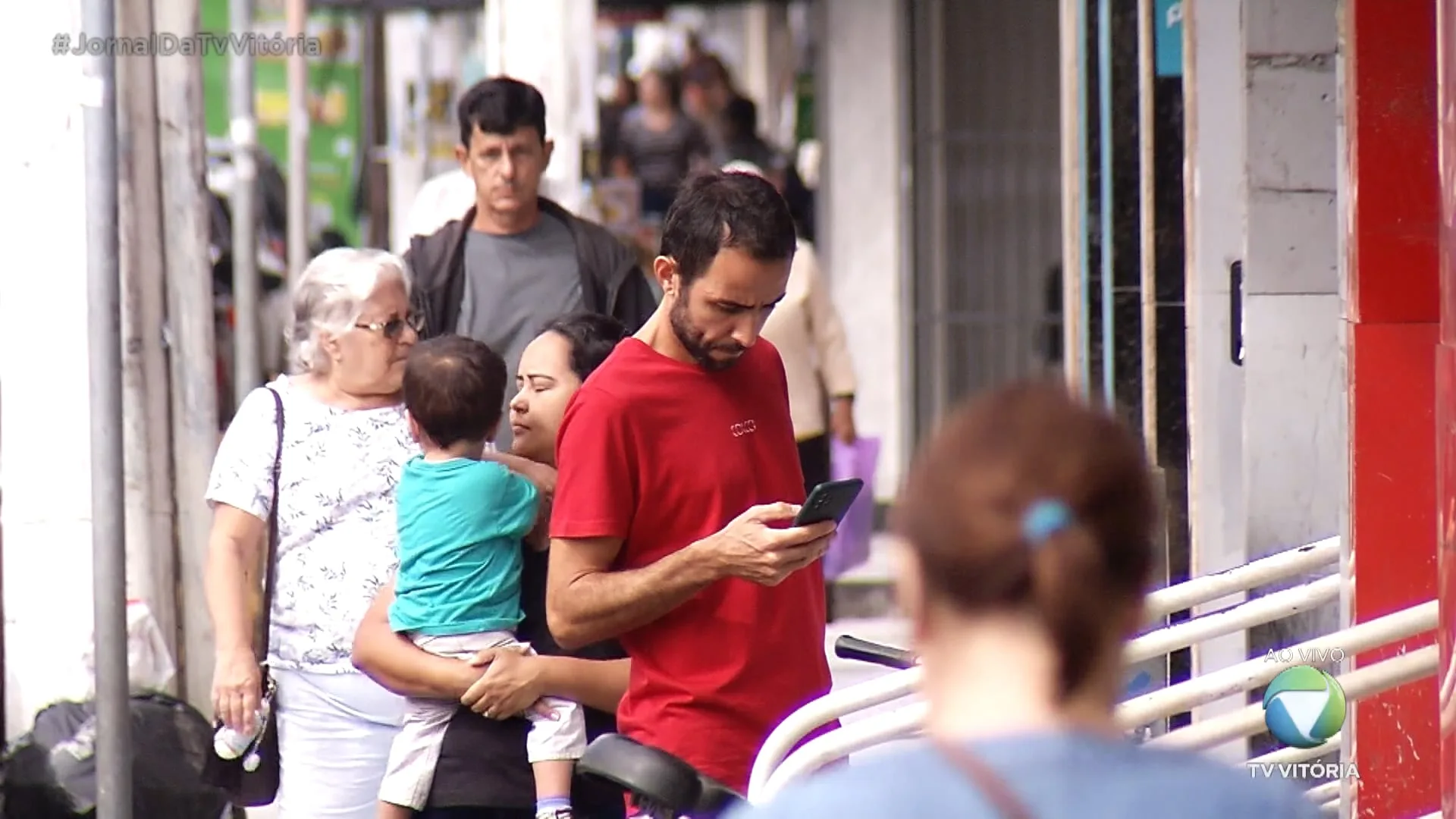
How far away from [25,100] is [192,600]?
151cm

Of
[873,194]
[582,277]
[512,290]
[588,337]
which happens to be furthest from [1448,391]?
[873,194]

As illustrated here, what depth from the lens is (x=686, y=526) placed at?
134 inches

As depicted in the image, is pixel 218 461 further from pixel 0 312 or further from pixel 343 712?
pixel 0 312

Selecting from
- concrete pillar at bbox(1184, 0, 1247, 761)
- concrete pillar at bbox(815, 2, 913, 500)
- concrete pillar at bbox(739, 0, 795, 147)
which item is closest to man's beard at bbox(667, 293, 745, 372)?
concrete pillar at bbox(1184, 0, 1247, 761)

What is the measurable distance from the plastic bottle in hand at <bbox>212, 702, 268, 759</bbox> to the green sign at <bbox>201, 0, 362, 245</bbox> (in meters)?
12.5

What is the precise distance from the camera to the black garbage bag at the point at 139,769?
17.9ft

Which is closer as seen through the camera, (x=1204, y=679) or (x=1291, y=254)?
(x=1204, y=679)

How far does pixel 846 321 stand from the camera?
11.5 m

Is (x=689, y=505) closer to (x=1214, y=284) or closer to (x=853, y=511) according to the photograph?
(x=1214, y=284)

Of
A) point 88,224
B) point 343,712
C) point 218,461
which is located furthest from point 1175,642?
point 88,224

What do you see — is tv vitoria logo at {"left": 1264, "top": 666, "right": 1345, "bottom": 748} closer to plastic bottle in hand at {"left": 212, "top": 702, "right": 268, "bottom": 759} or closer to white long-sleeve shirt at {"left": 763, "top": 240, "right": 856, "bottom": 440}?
plastic bottle in hand at {"left": 212, "top": 702, "right": 268, "bottom": 759}

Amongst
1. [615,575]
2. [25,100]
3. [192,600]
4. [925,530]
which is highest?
[25,100]

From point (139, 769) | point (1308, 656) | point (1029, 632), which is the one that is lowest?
point (139, 769)

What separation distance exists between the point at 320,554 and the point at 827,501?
1.32 m
